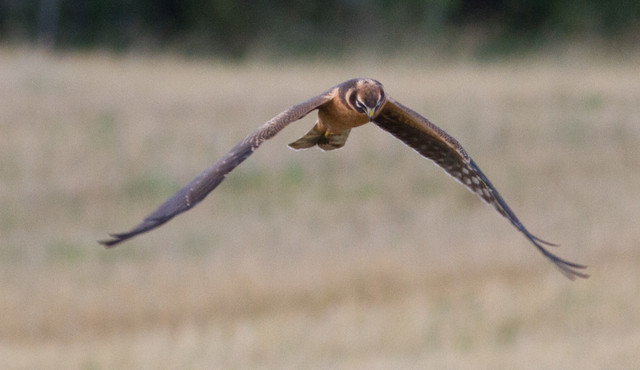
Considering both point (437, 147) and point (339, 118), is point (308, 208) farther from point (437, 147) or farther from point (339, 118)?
point (339, 118)

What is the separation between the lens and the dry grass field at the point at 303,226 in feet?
32.7

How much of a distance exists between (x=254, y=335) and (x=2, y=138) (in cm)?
629

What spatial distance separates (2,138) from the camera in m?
14.7

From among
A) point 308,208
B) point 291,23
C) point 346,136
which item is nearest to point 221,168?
point 346,136

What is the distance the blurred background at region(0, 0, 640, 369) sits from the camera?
10109 mm

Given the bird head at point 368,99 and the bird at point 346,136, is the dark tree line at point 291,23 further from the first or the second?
the bird head at point 368,99

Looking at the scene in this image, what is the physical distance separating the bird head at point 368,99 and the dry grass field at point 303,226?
4359 mm

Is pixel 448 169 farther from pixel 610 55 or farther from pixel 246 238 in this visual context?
pixel 610 55

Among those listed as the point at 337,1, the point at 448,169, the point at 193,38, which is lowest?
the point at 448,169

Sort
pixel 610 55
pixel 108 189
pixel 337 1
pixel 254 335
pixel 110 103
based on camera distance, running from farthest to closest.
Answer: pixel 337 1 → pixel 610 55 → pixel 110 103 → pixel 108 189 → pixel 254 335

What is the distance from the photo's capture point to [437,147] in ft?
19.4

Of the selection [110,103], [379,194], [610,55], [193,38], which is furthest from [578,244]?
[193,38]

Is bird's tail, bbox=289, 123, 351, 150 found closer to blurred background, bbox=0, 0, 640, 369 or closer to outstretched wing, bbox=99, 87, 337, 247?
outstretched wing, bbox=99, 87, 337, 247

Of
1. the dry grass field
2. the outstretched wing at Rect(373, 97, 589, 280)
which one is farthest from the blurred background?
the outstretched wing at Rect(373, 97, 589, 280)
